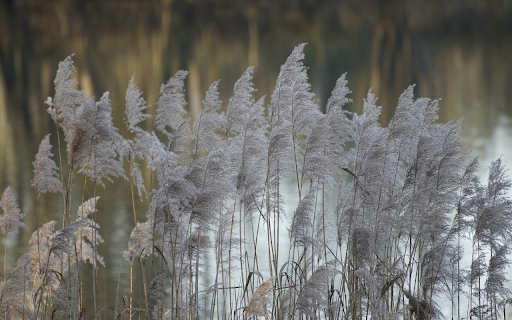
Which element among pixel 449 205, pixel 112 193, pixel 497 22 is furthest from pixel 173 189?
pixel 497 22

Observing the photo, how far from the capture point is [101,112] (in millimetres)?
3062

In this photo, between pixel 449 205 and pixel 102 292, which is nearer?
pixel 449 205

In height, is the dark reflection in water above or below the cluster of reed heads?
above

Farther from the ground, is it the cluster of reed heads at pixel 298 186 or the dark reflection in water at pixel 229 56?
the dark reflection in water at pixel 229 56

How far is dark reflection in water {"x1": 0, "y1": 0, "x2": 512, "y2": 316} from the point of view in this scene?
37.3 ft

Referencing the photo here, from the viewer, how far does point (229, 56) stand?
2612 cm

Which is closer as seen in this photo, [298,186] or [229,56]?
[298,186]

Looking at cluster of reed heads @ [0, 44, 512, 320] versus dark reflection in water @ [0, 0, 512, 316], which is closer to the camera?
cluster of reed heads @ [0, 44, 512, 320]

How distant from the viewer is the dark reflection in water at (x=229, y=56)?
11.4m

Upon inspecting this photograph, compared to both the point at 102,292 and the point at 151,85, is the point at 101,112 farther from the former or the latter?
the point at 151,85

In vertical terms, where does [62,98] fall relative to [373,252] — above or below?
above

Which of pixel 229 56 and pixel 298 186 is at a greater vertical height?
pixel 229 56

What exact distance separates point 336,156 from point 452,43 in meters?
25.7

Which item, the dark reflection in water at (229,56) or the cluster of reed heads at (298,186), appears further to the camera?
the dark reflection in water at (229,56)
